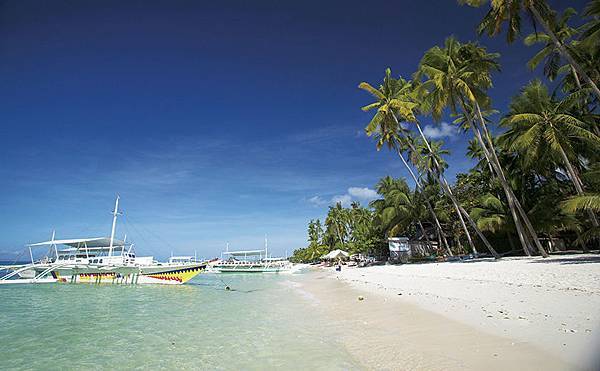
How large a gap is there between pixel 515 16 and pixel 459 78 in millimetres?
5189

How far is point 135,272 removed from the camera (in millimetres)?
27375

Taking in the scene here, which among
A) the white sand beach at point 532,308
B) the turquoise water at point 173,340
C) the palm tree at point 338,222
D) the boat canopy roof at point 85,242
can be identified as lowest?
the turquoise water at point 173,340

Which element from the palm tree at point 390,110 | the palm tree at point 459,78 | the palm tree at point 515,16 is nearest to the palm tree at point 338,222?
the palm tree at point 390,110

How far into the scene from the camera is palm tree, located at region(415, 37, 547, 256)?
1839 cm

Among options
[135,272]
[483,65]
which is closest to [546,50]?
[483,65]

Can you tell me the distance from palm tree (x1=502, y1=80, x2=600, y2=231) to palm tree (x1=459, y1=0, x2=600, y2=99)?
2.42 metres

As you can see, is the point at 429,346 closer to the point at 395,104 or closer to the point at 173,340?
the point at 173,340

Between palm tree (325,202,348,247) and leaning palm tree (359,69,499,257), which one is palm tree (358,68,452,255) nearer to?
leaning palm tree (359,69,499,257)

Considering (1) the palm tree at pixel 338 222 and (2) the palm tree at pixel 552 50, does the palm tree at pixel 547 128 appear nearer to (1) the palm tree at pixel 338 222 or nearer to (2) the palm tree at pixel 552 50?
(2) the palm tree at pixel 552 50

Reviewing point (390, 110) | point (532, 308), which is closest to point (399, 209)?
point (390, 110)

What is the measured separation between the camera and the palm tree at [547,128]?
1499 centimetres

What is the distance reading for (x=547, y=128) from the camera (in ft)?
51.5

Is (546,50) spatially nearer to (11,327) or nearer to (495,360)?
(495,360)

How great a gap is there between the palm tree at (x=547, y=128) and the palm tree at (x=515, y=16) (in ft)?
7.94
